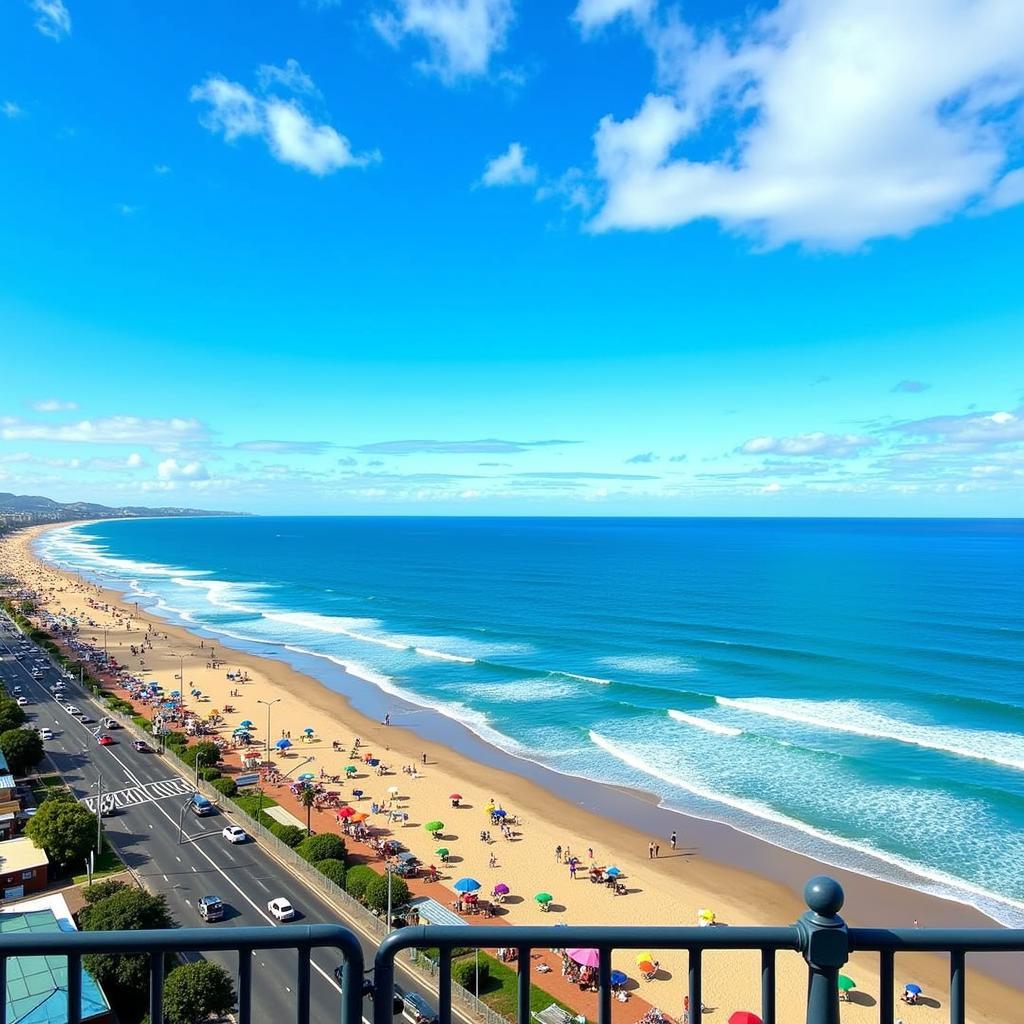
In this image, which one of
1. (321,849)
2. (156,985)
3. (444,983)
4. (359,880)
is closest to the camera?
(156,985)

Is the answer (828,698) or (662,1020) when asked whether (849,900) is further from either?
(828,698)

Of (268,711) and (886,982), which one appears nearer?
(886,982)

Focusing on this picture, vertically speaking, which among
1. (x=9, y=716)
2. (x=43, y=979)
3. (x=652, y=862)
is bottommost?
(x=652, y=862)

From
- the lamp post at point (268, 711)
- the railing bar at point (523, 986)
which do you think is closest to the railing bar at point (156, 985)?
the railing bar at point (523, 986)

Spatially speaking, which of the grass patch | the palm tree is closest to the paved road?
the grass patch

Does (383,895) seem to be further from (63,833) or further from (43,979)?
(63,833)

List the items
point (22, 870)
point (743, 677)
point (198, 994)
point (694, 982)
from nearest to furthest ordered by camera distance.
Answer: point (694, 982)
point (198, 994)
point (22, 870)
point (743, 677)

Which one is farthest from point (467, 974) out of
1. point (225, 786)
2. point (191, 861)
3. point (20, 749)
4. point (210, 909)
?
point (20, 749)

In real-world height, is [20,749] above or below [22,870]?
above
